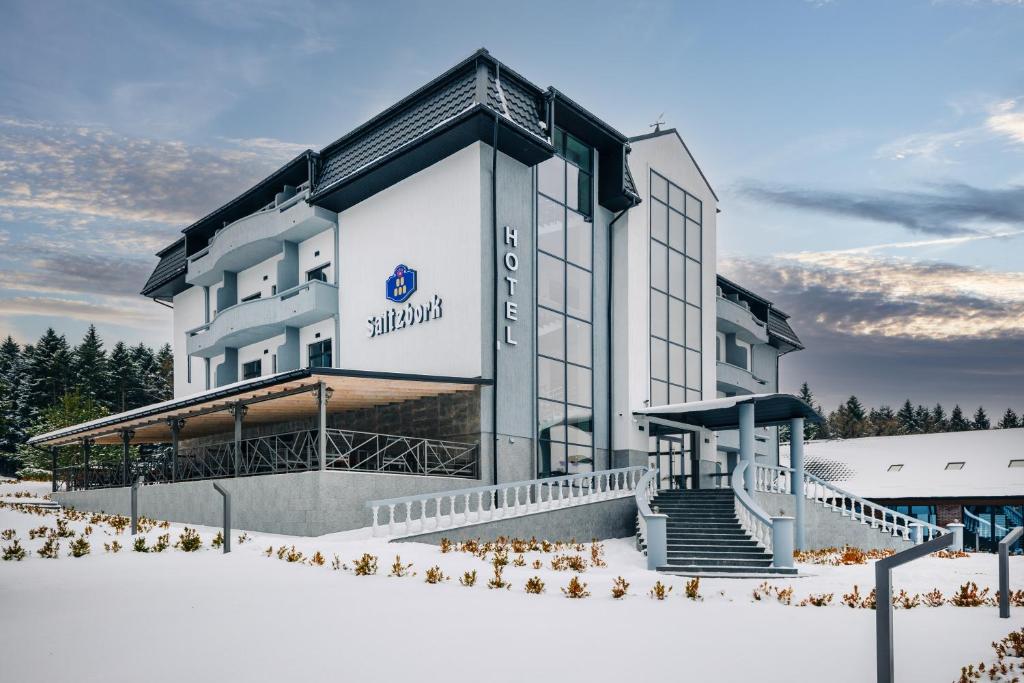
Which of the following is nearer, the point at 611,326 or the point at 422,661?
the point at 422,661

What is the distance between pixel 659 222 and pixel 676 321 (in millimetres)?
3563

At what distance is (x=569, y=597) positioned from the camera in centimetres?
1122

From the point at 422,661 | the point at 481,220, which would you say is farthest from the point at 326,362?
the point at 422,661

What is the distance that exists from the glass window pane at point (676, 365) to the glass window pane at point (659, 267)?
2144mm

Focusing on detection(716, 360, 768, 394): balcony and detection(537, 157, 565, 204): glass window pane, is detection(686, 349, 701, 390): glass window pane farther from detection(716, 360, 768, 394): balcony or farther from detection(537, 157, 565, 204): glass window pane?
detection(537, 157, 565, 204): glass window pane

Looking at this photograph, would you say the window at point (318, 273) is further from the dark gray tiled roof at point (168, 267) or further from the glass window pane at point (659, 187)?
the glass window pane at point (659, 187)

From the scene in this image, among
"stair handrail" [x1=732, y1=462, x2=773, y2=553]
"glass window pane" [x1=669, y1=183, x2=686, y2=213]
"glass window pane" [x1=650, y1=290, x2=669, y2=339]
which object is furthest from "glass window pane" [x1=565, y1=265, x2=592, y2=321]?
"stair handrail" [x1=732, y1=462, x2=773, y2=553]

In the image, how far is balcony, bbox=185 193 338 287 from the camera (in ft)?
94.6

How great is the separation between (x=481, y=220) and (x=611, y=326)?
23.2 feet

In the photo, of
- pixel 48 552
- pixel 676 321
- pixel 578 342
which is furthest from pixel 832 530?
pixel 48 552

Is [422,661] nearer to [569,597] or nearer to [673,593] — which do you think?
[569,597]

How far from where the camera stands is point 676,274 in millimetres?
31250

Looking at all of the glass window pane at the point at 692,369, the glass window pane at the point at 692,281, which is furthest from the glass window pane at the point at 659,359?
the glass window pane at the point at 692,281

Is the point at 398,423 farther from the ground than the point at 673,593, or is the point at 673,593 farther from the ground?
the point at 398,423
